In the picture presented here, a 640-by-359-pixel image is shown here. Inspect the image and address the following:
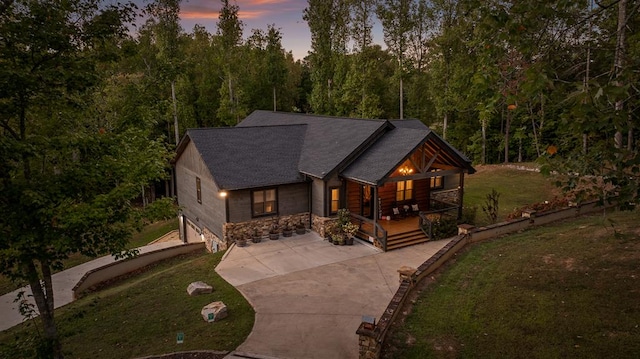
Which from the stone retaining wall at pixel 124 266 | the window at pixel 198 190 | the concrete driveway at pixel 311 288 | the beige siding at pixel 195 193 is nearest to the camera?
the concrete driveway at pixel 311 288

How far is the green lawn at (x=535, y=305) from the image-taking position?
8.95m

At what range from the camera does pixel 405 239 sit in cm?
1861

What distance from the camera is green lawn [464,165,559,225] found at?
2521cm

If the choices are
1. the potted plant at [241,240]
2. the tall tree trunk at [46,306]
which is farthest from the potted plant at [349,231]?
the tall tree trunk at [46,306]

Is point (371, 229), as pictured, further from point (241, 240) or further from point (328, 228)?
point (241, 240)

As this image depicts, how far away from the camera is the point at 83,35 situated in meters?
8.50

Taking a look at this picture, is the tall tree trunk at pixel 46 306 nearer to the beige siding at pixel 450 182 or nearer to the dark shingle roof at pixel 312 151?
the dark shingle roof at pixel 312 151

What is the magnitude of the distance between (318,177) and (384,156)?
10.4 feet

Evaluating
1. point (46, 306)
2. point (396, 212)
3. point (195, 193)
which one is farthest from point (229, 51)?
point (46, 306)

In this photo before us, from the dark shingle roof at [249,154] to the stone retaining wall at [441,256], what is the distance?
7955 mm

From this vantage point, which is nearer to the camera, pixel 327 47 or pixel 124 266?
pixel 124 266

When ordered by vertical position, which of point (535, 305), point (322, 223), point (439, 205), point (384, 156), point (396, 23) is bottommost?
point (535, 305)

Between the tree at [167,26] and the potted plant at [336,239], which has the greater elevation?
the tree at [167,26]

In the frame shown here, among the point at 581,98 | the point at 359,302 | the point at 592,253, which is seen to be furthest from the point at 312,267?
the point at 581,98
